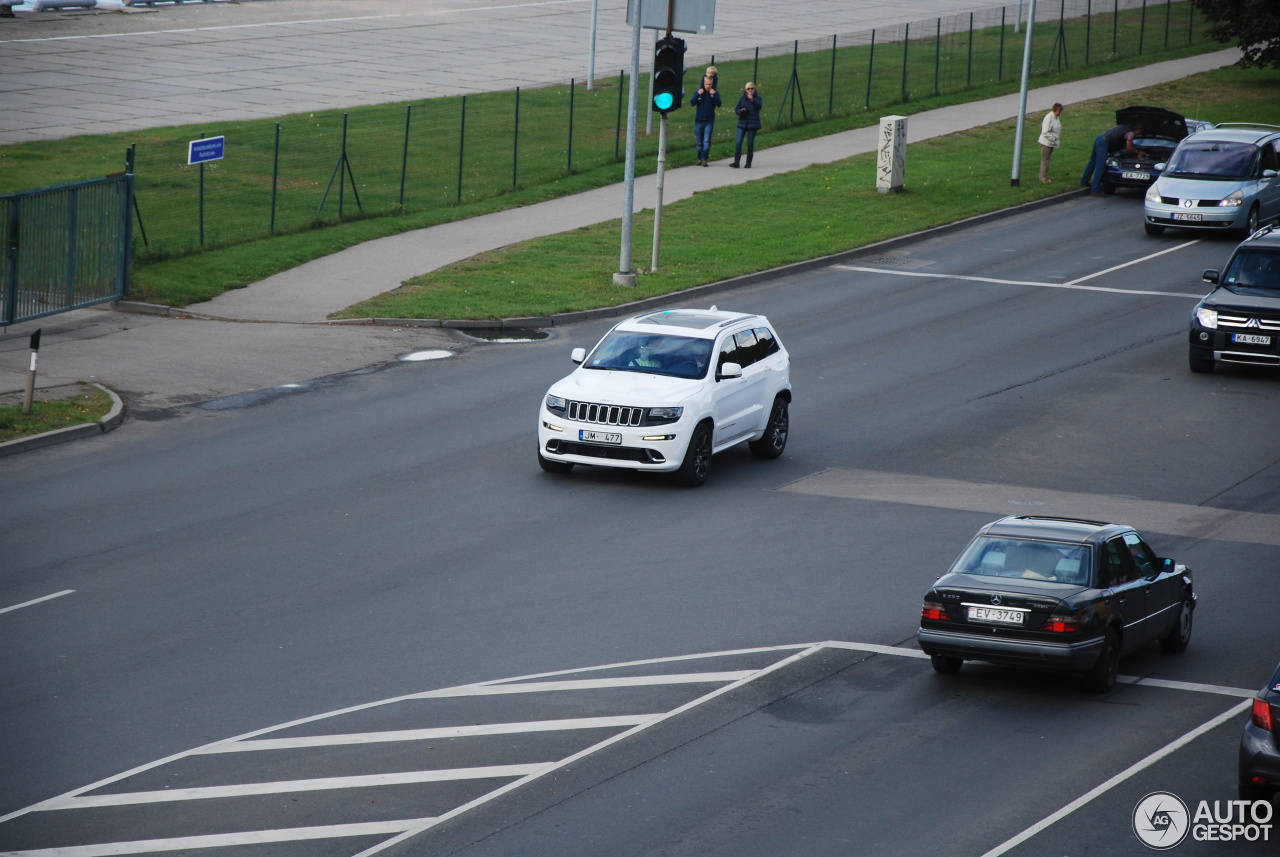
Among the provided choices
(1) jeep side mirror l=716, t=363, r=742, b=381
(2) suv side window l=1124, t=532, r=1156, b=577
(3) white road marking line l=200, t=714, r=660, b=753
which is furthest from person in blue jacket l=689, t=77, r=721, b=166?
(3) white road marking line l=200, t=714, r=660, b=753

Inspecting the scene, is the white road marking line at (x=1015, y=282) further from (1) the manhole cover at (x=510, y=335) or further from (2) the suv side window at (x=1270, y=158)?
(1) the manhole cover at (x=510, y=335)

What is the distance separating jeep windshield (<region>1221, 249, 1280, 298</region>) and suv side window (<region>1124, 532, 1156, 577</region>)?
12.6m

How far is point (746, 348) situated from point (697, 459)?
6.67ft

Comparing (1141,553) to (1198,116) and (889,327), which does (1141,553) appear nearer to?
(889,327)

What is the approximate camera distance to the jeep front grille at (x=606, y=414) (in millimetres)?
18578

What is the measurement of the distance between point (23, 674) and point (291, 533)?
13.9 feet

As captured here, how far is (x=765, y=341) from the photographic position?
20844 mm

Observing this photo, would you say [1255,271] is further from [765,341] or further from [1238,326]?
[765,341]

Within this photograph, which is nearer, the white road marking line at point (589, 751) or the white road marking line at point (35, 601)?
the white road marking line at point (589, 751)

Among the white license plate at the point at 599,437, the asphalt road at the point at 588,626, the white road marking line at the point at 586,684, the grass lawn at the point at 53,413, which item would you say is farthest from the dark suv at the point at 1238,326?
the grass lawn at the point at 53,413

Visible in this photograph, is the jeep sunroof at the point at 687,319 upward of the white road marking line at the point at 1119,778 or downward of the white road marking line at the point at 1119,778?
upward

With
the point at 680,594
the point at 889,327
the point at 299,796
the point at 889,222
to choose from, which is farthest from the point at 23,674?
the point at 889,222

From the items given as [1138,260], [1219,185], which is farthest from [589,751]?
[1219,185]

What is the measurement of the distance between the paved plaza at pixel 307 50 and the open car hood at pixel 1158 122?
21570 millimetres
